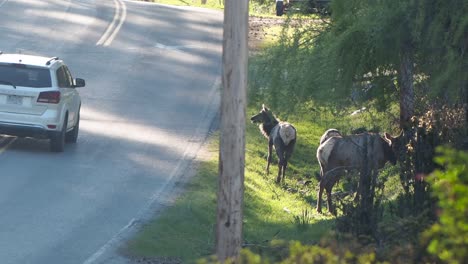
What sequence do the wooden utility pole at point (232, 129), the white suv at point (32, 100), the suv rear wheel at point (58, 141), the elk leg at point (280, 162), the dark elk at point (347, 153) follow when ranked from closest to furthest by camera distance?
the wooden utility pole at point (232, 129)
the dark elk at point (347, 153)
the white suv at point (32, 100)
the suv rear wheel at point (58, 141)
the elk leg at point (280, 162)

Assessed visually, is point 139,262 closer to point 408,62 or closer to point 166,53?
point 408,62

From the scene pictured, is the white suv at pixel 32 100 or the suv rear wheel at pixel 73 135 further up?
the white suv at pixel 32 100

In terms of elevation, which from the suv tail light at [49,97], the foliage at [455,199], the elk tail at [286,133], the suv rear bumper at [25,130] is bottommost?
the suv rear bumper at [25,130]

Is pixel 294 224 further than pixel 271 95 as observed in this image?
No

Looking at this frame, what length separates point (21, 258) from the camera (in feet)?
44.0

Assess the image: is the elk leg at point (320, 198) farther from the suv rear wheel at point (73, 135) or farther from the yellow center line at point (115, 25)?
the yellow center line at point (115, 25)

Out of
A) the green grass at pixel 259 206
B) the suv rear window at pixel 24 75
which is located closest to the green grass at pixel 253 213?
the green grass at pixel 259 206

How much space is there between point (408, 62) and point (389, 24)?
1.35 metres

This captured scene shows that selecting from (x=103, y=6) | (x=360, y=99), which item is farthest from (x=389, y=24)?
(x=103, y=6)

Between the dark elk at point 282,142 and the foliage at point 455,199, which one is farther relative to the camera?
the dark elk at point 282,142

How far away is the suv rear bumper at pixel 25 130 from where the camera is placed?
810 inches

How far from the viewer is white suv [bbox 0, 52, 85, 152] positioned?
20.5m

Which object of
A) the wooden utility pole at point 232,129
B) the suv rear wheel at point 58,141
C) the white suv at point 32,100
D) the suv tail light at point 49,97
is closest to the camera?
the wooden utility pole at point 232,129

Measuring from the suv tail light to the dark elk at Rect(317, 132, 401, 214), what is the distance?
226 inches
